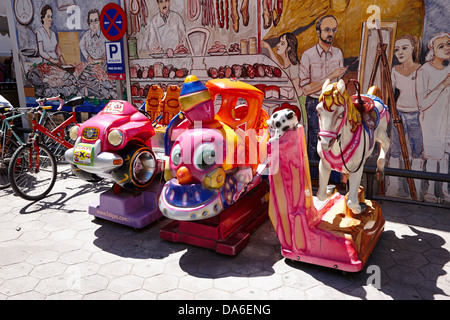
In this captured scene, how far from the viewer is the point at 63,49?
8.23 metres

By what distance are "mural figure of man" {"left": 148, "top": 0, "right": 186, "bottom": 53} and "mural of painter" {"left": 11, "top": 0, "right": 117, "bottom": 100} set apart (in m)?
1.41

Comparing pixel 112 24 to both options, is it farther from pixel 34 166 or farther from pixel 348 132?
pixel 348 132

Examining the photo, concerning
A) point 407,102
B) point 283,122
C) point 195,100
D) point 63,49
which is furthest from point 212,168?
point 63,49

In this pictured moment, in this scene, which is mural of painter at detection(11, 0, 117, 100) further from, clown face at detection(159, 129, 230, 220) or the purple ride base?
clown face at detection(159, 129, 230, 220)

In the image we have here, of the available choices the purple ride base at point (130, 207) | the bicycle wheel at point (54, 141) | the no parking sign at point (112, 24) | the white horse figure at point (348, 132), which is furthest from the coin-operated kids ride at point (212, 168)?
the bicycle wheel at point (54, 141)

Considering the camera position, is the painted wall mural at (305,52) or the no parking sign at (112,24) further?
the no parking sign at (112,24)

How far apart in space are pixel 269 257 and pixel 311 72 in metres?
3.05

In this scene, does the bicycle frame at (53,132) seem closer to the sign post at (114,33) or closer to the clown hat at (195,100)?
the sign post at (114,33)

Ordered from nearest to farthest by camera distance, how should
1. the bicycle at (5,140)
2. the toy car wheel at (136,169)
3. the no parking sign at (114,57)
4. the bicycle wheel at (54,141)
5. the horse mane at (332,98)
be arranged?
1. the horse mane at (332,98)
2. the toy car wheel at (136,169)
3. the bicycle at (5,140)
4. the no parking sign at (114,57)
5. the bicycle wheel at (54,141)

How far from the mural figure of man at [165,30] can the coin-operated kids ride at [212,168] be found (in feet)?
9.64

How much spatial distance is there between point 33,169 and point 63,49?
381cm

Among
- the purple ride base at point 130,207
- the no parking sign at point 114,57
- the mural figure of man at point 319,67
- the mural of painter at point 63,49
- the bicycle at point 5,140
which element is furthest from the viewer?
the mural of painter at point 63,49

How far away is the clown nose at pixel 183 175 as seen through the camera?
3492 mm

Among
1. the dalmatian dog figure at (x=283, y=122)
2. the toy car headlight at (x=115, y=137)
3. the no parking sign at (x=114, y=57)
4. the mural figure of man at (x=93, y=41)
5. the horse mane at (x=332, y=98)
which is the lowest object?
the toy car headlight at (x=115, y=137)
